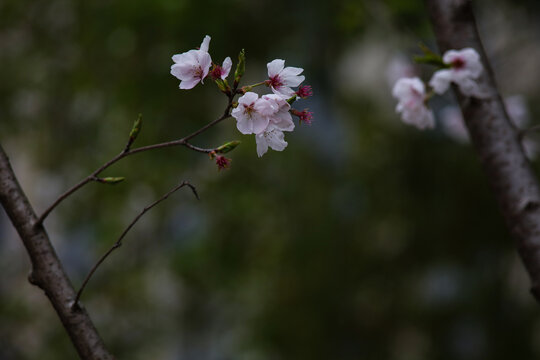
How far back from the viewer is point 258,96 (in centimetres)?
74

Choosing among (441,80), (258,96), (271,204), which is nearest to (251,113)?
(258,96)

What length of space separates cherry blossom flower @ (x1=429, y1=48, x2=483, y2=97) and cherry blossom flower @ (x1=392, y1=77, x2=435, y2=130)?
107mm

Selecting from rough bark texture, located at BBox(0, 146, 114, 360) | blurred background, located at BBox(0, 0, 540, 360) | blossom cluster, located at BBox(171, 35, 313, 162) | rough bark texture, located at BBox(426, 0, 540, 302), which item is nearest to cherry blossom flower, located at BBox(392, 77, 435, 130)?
rough bark texture, located at BBox(426, 0, 540, 302)

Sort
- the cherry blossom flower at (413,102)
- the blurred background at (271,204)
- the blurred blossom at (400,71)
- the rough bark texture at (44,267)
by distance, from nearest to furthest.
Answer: the rough bark texture at (44,267) → the cherry blossom flower at (413,102) → the blurred blossom at (400,71) → the blurred background at (271,204)

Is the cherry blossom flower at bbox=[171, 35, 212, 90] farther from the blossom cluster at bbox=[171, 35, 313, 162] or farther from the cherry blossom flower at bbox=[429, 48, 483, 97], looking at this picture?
the cherry blossom flower at bbox=[429, 48, 483, 97]

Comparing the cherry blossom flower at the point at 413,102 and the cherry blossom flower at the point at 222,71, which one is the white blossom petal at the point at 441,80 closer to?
the cherry blossom flower at the point at 413,102

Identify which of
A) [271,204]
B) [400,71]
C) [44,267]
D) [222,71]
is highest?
[271,204]

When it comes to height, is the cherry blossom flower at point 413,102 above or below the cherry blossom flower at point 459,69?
above

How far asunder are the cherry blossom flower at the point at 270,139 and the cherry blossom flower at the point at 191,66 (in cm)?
11

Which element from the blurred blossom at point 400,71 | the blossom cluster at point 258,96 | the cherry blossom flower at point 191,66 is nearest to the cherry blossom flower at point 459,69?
the blossom cluster at point 258,96

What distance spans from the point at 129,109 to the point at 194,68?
2297mm

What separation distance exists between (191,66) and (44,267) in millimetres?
318

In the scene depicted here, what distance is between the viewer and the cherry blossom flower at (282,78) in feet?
2.45

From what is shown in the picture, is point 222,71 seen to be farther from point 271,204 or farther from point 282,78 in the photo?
point 271,204
